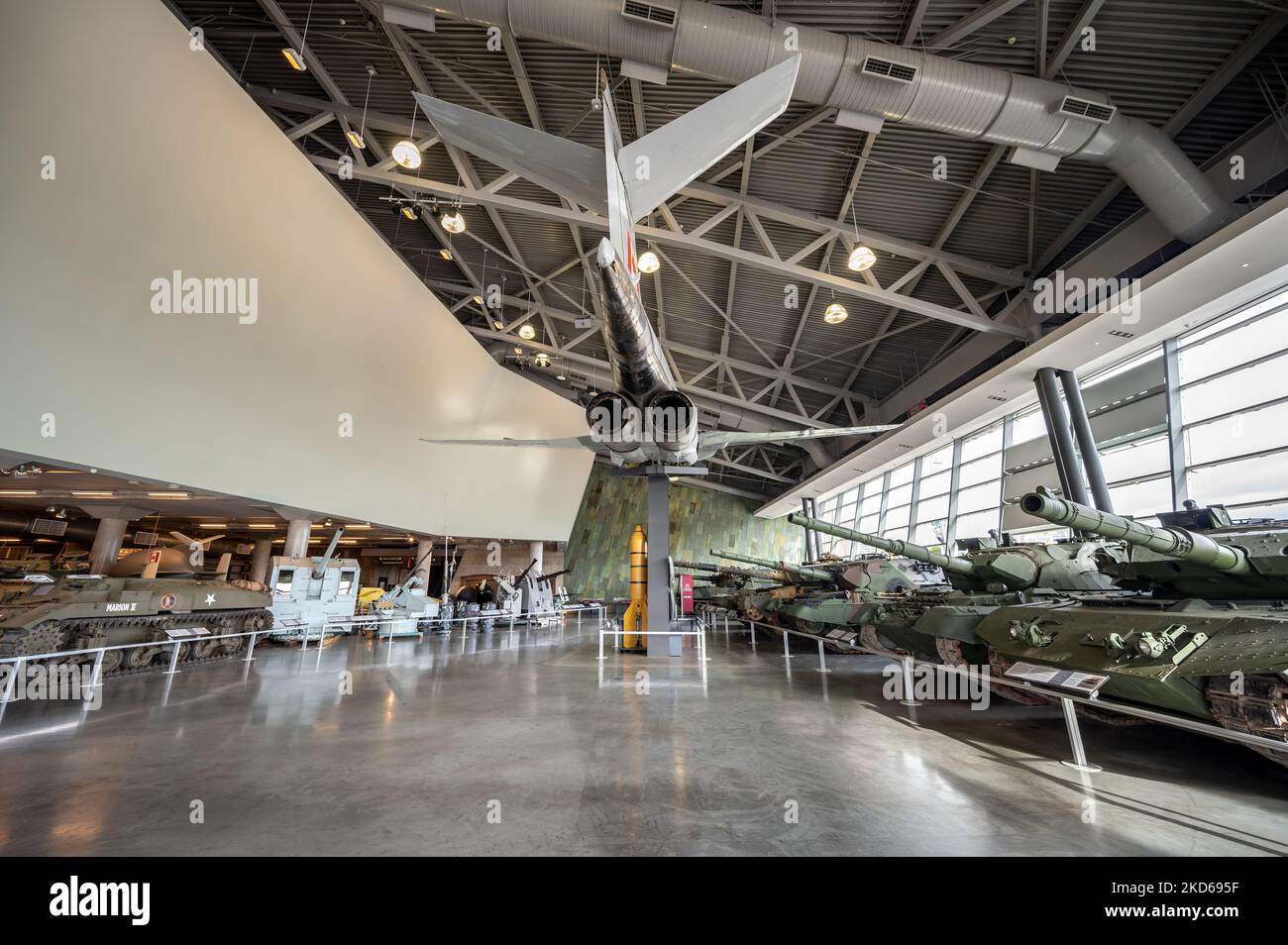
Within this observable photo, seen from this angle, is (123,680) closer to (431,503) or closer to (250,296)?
(250,296)

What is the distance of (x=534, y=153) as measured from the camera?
5801 mm

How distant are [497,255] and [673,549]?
19895 millimetres

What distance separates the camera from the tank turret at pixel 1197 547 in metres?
3.91

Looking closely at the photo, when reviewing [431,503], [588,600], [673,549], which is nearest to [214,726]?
[431,503]

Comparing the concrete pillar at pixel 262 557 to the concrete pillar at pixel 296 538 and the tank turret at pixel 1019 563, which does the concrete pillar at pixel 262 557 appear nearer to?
the concrete pillar at pixel 296 538

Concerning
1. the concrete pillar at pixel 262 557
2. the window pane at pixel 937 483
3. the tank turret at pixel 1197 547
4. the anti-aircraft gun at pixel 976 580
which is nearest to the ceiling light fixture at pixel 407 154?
the anti-aircraft gun at pixel 976 580

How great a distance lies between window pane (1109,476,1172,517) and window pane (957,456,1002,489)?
3.84 m

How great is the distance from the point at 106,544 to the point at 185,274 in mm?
6956

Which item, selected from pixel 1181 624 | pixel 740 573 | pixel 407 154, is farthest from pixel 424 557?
pixel 1181 624

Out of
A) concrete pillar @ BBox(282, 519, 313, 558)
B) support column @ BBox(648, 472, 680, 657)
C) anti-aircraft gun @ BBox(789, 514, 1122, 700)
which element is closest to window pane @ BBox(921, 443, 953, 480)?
anti-aircraft gun @ BBox(789, 514, 1122, 700)

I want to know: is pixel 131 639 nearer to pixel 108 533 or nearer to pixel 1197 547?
pixel 108 533

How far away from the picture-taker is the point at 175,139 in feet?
Answer: 23.9

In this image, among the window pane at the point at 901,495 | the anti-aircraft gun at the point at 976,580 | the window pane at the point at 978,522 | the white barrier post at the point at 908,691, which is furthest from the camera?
the window pane at the point at 901,495

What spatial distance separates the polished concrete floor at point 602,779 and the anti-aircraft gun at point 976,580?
1.03 meters
